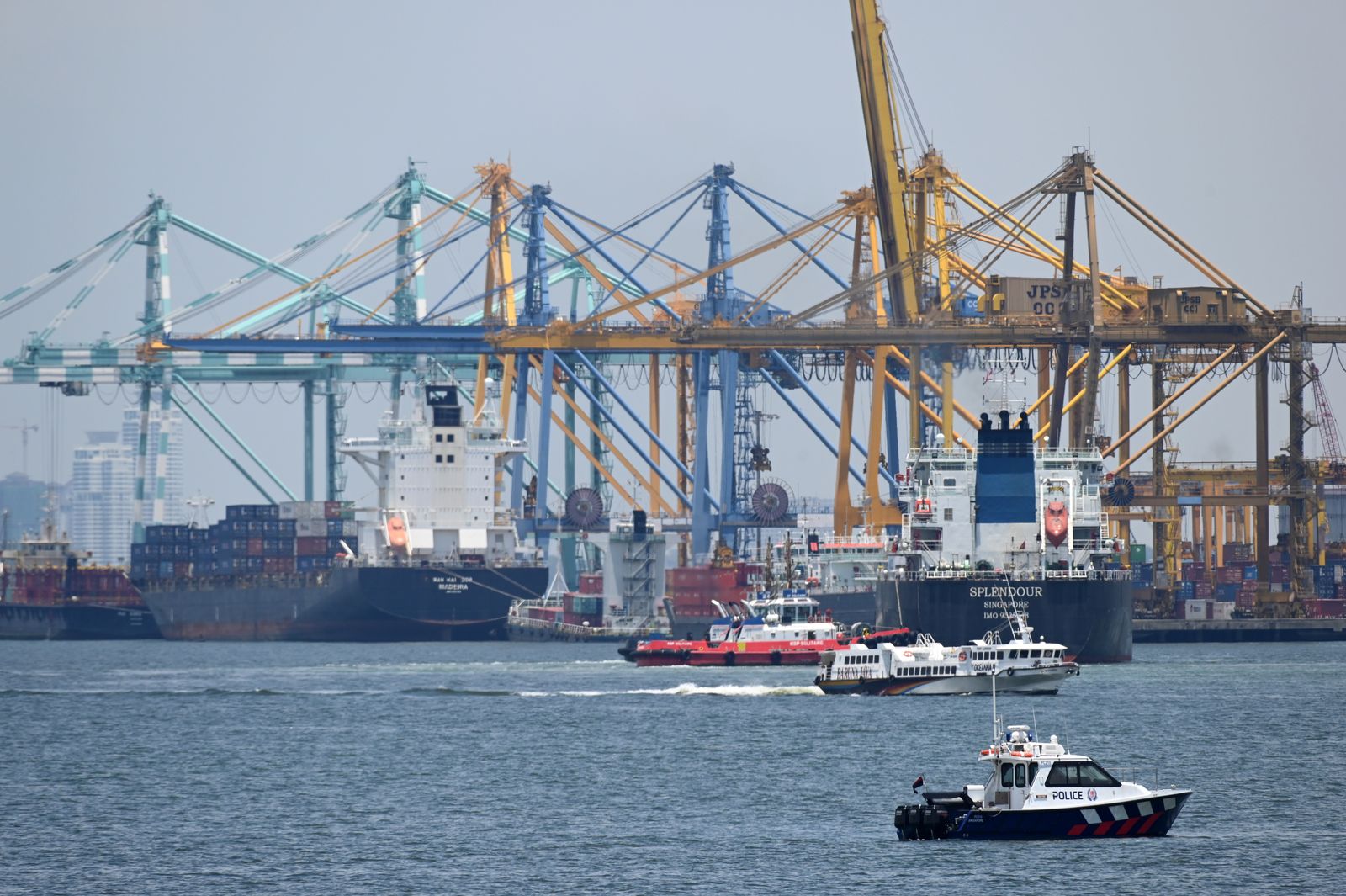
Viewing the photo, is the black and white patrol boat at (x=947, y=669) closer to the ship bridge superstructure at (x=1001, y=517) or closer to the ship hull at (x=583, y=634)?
the ship bridge superstructure at (x=1001, y=517)

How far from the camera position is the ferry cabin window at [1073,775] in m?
A: 39.6

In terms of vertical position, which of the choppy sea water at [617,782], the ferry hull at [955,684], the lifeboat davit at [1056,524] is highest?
the lifeboat davit at [1056,524]

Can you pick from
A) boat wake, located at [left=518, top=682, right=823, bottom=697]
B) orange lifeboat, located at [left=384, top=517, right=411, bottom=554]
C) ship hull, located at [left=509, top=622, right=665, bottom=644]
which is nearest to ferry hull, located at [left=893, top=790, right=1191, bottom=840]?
boat wake, located at [left=518, top=682, right=823, bottom=697]

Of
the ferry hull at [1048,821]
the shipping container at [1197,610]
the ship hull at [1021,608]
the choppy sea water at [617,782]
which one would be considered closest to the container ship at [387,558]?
the shipping container at [1197,610]

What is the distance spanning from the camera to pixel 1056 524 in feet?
277

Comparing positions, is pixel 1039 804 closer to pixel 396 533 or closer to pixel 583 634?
pixel 583 634

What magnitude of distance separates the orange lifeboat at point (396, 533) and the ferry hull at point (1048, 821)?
8595 centimetres

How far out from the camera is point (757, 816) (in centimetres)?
4566

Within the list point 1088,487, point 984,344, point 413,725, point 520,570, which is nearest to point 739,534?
point 520,570

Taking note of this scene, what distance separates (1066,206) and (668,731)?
140 feet

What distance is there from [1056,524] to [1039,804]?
45.3 metres

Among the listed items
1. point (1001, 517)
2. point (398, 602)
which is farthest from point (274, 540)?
point (1001, 517)

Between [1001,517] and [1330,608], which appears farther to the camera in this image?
[1330,608]

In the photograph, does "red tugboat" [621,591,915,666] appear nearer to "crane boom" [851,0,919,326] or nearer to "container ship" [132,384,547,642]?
"crane boom" [851,0,919,326]
